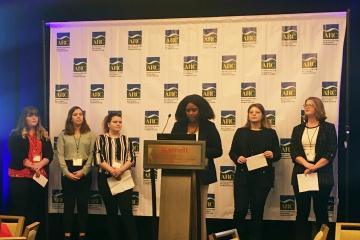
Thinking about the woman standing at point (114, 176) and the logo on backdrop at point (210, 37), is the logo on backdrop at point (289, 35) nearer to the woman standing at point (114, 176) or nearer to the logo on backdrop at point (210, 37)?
the logo on backdrop at point (210, 37)

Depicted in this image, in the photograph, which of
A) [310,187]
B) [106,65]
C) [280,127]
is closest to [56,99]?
[106,65]

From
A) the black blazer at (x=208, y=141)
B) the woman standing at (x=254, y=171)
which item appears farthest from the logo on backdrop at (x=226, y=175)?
the black blazer at (x=208, y=141)

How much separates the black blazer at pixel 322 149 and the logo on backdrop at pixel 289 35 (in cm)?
96

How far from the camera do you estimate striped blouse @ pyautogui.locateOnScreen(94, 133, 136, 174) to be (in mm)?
5141

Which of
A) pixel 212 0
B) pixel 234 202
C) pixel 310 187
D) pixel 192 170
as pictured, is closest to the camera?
pixel 192 170

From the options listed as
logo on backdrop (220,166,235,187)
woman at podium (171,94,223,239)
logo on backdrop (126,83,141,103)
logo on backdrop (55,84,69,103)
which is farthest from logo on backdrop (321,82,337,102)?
logo on backdrop (55,84,69,103)

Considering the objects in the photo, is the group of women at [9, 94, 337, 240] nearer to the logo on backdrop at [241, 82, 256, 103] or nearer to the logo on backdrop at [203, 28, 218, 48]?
the logo on backdrop at [241, 82, 256, 103]

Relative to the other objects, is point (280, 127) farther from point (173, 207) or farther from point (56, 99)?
point (56, 99)

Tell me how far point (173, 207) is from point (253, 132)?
1.55 metres

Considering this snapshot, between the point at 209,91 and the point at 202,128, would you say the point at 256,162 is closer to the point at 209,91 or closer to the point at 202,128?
the point at 202,128

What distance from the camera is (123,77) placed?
18.6 feet

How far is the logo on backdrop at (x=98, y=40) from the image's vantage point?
5727 mm

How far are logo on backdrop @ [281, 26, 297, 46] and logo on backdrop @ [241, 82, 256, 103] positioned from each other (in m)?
0.56

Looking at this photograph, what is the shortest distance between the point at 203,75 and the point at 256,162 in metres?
1.19
